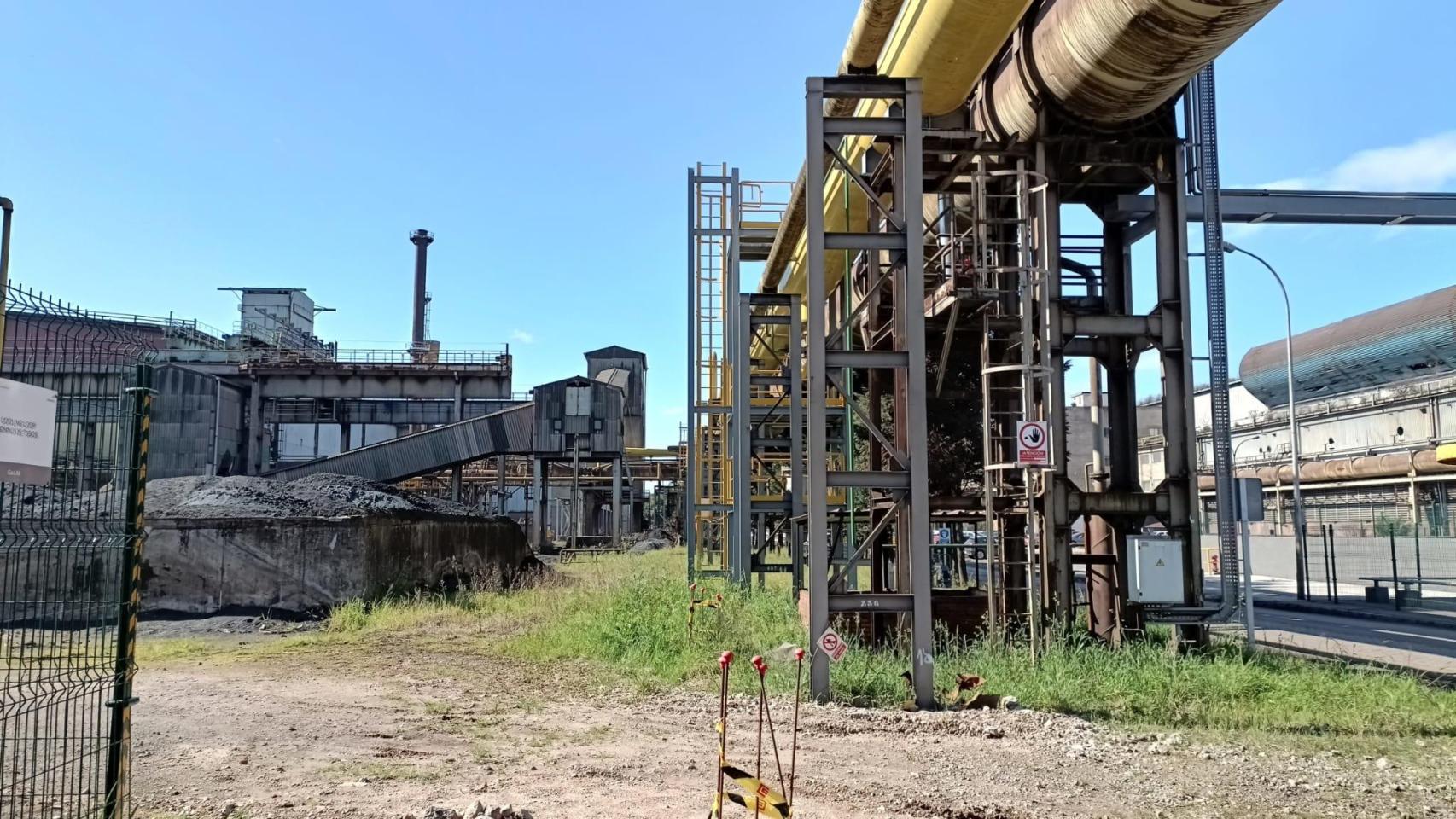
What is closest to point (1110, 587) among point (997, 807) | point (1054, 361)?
point (1054, 361)

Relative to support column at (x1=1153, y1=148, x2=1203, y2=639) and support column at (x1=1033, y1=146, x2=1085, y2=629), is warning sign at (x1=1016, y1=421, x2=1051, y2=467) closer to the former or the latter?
support column at (x1=1033, y1=146, x2=1085, y2=629)

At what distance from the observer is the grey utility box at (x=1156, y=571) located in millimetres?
11156

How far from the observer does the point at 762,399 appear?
70.0 ft

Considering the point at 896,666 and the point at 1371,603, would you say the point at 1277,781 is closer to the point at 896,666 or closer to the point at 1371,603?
the point at 896,666

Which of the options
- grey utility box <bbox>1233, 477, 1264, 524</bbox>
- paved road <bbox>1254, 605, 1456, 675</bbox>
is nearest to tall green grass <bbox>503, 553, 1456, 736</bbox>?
grey utility box <bbox>1233, 477, 1264, 524</bbox>

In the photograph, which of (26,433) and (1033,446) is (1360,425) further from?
(26,433)

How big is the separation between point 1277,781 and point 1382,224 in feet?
54.7

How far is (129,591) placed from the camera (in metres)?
5.10

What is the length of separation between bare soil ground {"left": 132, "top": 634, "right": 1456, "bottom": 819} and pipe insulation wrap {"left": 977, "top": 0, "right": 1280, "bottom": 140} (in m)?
5.83

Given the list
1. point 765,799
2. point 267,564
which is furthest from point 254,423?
point 765,799

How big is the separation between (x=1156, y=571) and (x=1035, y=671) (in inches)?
103

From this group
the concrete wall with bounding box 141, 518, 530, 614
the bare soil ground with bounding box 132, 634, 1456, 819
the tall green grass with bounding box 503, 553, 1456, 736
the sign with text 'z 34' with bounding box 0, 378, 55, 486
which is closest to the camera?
the sign with text 'z 34' with bounding box 0, 378, 55, 486

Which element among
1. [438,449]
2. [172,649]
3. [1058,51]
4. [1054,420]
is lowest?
[172,649]

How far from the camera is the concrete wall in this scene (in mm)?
18516
